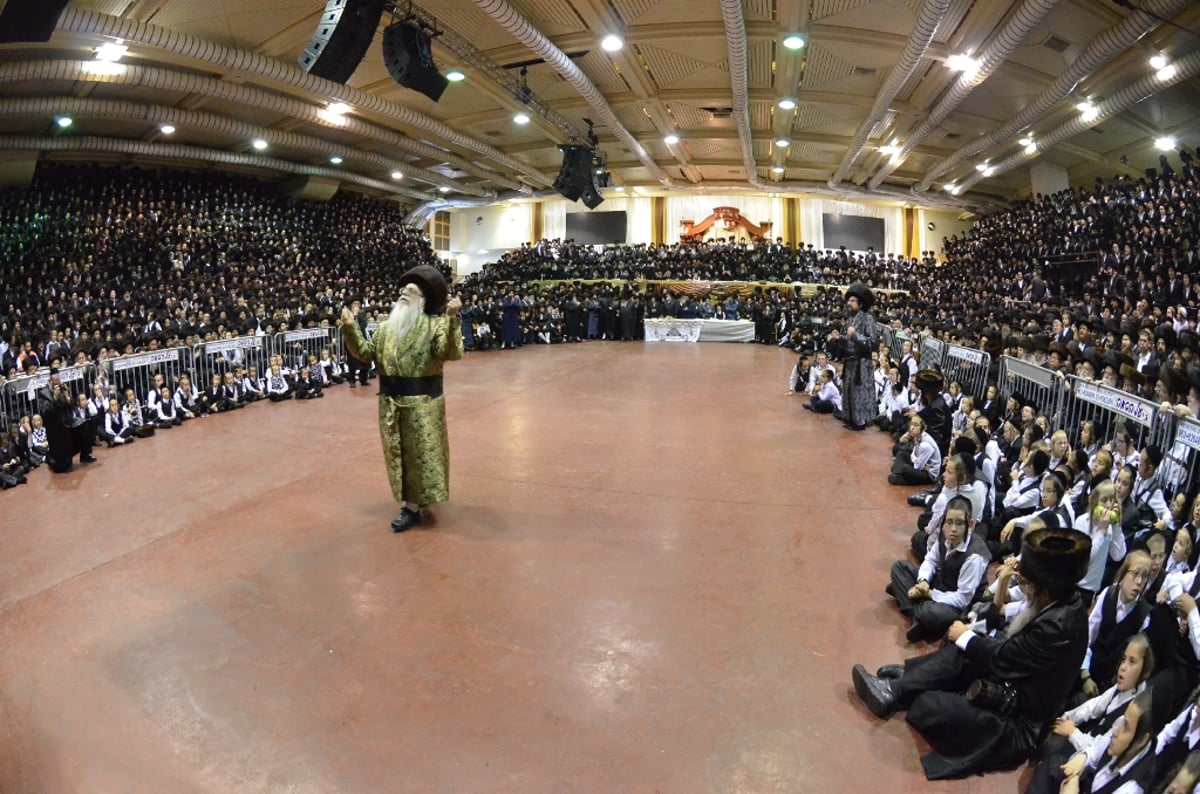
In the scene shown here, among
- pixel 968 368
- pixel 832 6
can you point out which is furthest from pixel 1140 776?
pixel 832 6

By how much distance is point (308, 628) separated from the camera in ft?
12.4

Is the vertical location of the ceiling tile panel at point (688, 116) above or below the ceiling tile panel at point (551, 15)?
above

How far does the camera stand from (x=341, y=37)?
24.9ft

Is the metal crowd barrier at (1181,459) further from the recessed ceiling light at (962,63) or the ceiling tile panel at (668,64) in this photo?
the ceiling tile panel at (668,64)

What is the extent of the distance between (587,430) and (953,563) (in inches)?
199

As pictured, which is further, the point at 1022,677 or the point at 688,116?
the point at 688,116

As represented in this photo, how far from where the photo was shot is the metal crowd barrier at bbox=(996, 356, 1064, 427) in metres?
6.29

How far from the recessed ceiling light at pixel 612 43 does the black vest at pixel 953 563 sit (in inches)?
400

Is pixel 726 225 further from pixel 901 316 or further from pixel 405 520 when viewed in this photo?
pixel 405 520

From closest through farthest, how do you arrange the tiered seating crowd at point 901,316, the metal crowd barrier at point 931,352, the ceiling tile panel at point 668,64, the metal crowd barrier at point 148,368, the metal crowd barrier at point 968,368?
the tiered seating crowd at point 901,316
the metal crowd barrier at point 968,368
the metal crowd barrier at point 148,368
the metal crowd barrier at point 931,352
the ceiling tile panel at point 668,64

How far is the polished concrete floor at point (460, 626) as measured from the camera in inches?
110

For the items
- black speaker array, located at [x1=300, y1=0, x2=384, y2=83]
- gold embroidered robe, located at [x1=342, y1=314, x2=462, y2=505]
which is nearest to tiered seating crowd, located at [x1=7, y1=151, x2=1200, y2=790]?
gold embroidered robe, located at [x1=342, y1=314, x2=462, y2=505]

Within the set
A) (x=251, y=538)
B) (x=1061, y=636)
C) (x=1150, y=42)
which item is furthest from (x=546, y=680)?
(x=1150, y=42)

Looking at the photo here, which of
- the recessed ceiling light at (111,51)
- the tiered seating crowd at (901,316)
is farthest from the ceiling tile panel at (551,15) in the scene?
the tiered seating crowd at (901,316)
